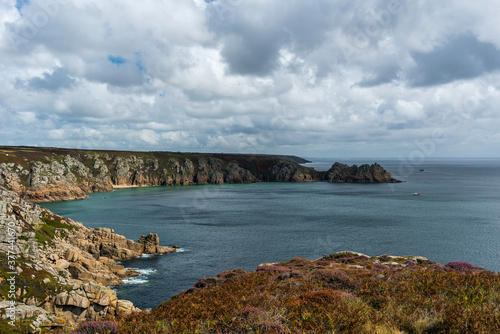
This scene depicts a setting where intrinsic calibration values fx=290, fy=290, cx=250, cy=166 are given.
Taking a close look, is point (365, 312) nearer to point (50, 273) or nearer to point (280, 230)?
point (50, 273)

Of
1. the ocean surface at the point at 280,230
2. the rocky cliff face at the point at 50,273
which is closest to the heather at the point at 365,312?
the rocky cliff face at the point at 50,273

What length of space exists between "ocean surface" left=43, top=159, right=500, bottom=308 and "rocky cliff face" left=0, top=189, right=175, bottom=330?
7.14m

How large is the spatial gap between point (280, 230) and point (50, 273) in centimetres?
5907

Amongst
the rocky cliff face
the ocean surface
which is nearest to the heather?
the rocky cliff face

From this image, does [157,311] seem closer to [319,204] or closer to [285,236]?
[285,236]

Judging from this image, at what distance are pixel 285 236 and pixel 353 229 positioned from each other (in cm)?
2051

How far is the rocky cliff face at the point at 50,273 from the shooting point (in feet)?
82.4

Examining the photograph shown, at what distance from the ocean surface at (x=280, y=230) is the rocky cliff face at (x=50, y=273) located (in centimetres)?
714

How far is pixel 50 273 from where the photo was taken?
3120 cm

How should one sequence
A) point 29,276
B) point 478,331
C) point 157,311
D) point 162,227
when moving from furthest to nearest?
point 162,227, point 29,276, point 157,311, point 478,331

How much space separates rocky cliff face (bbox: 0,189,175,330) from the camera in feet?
82.4

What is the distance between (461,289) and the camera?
40.9ft

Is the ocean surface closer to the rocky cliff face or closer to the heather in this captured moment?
the rocky cliff face

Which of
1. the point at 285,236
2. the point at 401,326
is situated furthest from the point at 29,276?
the point at 285,236
